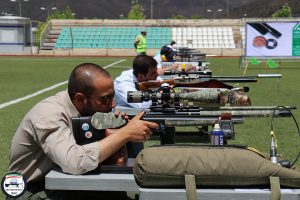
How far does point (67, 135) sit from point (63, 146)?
0.07 meters

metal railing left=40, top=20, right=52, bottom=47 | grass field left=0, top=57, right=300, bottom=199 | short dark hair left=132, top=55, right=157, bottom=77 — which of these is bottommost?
grass field left=0, top=57, right=300, bottom=199

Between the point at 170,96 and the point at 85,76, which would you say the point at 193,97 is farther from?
the point at 85,76

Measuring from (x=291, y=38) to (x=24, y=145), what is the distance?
33.0m

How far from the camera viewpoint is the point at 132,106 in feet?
24.6

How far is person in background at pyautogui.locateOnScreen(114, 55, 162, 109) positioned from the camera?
7484 millimetres

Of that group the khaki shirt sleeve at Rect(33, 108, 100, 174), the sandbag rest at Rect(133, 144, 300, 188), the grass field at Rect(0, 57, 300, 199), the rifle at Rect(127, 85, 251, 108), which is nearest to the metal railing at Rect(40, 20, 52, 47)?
the grass field at Rect(0, 57, 300, 199)

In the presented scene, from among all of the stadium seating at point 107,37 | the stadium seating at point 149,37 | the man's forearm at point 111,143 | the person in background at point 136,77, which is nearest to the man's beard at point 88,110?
the man's forearm at point 111,143

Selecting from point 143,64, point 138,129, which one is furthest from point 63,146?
point 143,64

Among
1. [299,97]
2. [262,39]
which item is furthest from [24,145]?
[262,39]

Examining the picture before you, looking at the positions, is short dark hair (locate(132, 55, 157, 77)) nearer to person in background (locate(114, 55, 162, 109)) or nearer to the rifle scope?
person in background (locate(114, 55, 162, 109))

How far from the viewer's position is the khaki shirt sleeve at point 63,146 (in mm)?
3271

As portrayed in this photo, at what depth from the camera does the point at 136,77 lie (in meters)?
7.66

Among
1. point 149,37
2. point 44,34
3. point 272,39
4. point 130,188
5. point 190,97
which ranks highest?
point 44,34

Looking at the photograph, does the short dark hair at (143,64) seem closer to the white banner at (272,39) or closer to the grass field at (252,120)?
the grass field at (252,120)
